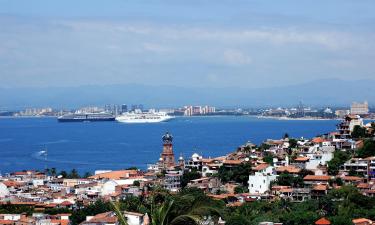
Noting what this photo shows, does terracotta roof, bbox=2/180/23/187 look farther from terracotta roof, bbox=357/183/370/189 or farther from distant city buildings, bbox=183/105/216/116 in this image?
distant city buildings, bbox=183/105/216/116

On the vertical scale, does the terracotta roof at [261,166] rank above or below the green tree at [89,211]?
above

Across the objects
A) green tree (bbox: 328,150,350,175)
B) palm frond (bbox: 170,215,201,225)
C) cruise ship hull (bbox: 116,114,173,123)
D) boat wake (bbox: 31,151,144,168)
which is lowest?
boat wake (bbox: 31,151,144,168)

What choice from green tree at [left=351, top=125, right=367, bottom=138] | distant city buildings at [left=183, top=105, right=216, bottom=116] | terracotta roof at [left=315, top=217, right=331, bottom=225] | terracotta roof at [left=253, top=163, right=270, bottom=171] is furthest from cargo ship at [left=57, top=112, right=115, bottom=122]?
terracotta roof at [left=315, top=217, right=331, bottom=225]

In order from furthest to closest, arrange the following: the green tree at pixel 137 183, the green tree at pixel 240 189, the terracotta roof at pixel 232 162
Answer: the terracotta roof at pixel 232 162 → the green tree at pixel 137 183 → the green tree at pixel 240 189

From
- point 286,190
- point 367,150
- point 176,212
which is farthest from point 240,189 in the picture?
point 176,212

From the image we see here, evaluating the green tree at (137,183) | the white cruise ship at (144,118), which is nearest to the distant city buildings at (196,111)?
the white cruise ship at (144,118)

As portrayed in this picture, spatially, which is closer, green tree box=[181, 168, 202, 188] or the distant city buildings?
green tree box=[181, 168, 202, 188]

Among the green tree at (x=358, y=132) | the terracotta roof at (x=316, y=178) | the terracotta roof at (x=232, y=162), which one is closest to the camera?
the terracotta roof at (x=316, y=178)

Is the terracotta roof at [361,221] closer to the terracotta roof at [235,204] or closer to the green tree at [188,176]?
the terracotta roof at [235,204]

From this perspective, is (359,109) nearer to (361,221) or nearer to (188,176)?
(188,176)

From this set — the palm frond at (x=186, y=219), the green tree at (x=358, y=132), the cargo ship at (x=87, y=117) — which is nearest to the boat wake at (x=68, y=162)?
the green tree at (x=358, y=132)

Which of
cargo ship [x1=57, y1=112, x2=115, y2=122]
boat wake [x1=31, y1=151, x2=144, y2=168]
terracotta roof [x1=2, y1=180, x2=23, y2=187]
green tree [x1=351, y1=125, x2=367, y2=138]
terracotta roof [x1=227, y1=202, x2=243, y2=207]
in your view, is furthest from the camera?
cargo ship [x1=57, y1=112, x2=115, y2=122]

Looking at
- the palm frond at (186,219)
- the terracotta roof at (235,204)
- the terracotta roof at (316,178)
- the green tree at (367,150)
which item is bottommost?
the terracotta roof at (235,204)

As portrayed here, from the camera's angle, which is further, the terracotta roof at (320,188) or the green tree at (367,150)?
the green tree at (367,150)
